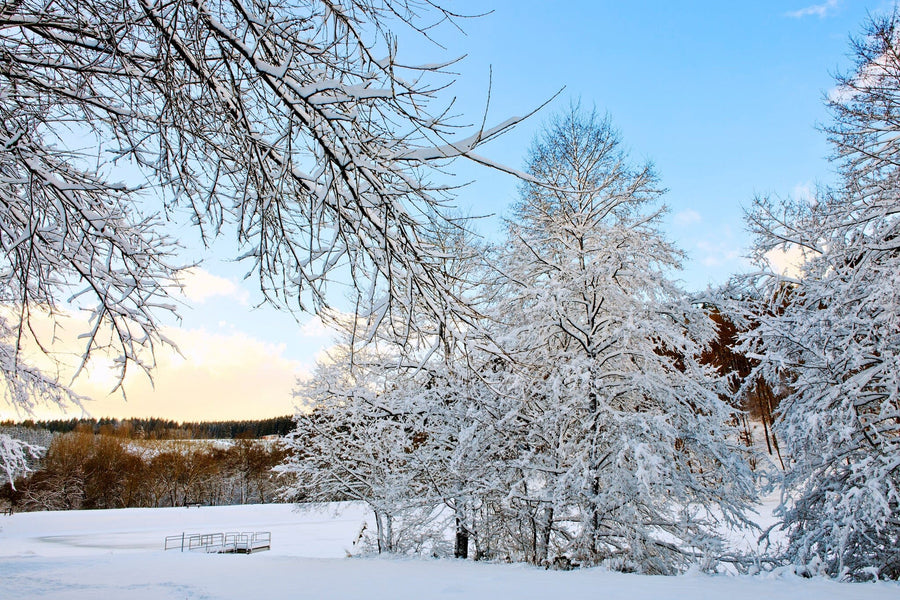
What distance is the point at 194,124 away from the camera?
9.25 ft

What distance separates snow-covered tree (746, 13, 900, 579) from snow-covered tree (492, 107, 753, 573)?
798 mm

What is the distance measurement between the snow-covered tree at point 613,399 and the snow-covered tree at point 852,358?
80 cm

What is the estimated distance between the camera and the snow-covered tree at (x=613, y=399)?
249 inches

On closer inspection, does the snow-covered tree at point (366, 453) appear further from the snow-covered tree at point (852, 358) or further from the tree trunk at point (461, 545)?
the snow-covered tree at point (852, 358)

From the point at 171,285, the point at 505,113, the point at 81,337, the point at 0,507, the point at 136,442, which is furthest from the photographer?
the point at 136,442

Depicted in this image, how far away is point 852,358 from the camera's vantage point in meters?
5.95

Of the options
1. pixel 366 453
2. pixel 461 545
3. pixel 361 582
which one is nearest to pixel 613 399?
pixel 361 582

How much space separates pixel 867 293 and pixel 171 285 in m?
7.26

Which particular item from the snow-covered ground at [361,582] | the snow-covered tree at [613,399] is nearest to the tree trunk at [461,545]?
the snow-covered ground at [361,582]

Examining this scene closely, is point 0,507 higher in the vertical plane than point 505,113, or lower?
lower

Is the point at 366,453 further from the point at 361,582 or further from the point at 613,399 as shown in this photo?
the point at 613,399

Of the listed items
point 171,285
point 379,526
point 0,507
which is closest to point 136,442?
point 0,507

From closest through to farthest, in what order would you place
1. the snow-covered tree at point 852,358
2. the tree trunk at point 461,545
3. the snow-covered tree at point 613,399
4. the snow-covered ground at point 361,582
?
the snow-covered ground at point 361,582 → the snow-covered tree at point 852,358 → the snow-covered tree at point 613,399 → the tree trunk at point 461,545

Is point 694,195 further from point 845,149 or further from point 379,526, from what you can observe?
point 379,526
